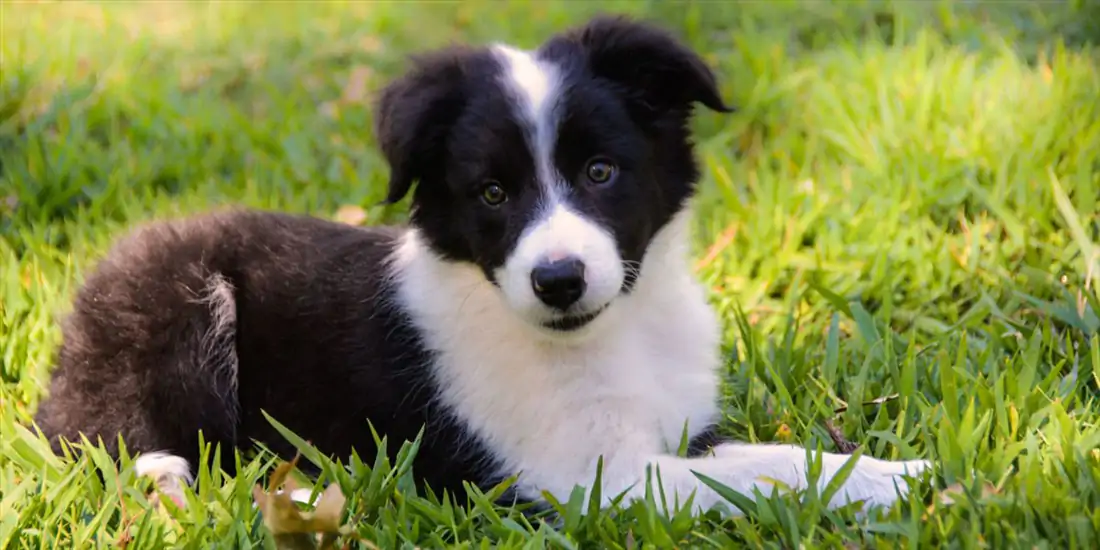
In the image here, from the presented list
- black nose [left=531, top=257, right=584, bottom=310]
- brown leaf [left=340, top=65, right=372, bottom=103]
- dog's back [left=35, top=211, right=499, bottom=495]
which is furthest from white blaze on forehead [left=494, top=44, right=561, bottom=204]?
brown leaf [left=340, top=65, right=372, bottom=103]

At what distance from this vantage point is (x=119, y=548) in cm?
273

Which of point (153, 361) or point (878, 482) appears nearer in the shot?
point (878, 482)

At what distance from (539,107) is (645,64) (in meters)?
0.39

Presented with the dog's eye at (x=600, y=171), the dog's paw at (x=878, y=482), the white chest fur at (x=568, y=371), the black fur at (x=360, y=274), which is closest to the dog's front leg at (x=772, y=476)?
the dog's paw at (x=878, y=482)

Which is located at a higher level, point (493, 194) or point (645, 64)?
point (645, 64)

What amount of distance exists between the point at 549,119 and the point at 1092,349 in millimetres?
1750

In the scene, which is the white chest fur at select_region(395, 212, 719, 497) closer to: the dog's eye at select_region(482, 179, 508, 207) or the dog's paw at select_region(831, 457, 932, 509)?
the dog's eye at select_region(482, 179, 508, 207)

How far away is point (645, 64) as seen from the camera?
309 cm

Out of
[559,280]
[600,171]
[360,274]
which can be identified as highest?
[600,171]

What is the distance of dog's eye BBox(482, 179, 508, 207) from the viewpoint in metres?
2.90

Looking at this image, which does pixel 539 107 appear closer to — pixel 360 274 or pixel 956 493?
pixel 360 274

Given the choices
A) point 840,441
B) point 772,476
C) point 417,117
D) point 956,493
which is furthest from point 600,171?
point 956,493

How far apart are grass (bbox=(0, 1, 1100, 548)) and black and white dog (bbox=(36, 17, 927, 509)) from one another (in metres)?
0.17

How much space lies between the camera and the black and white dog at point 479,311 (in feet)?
9.39
